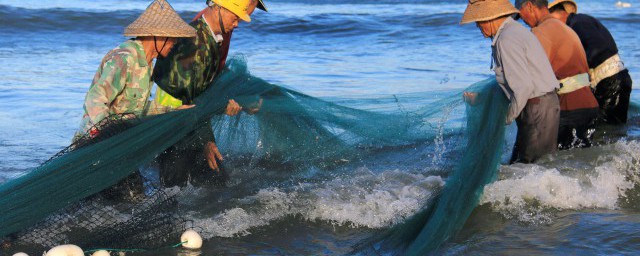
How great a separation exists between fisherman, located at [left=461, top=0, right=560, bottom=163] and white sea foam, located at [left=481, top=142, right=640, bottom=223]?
33cm

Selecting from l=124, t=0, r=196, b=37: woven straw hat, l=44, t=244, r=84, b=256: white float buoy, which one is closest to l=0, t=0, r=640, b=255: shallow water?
l=44, t=244, r=84, b=256: white float buoy

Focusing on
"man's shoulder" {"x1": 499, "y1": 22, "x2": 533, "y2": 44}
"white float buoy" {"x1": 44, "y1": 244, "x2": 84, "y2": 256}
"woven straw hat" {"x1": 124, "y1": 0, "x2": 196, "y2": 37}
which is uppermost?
"woven straw hat" {"x1": 124, "y1": 0, "x2": 196, "y2": 37}

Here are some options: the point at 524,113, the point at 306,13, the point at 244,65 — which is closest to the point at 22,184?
the point at 244,65

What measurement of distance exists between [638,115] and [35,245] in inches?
254

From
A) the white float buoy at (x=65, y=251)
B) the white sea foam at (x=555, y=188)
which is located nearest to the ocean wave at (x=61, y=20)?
the white sea foam at (x=555, y=188)

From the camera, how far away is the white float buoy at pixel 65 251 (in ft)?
13.5

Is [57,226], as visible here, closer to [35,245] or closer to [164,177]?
[35,245]

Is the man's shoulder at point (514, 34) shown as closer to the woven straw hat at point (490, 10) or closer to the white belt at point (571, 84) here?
the woven straw hat at point (490, 10)

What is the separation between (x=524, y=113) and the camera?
18.5 ft

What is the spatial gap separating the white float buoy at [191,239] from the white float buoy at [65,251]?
67 cm

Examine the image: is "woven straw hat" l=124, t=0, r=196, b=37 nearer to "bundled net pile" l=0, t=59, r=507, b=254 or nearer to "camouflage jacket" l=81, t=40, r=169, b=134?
"camouflage jacket" l=81, t=40, r=169, b=134

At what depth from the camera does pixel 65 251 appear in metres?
4.13

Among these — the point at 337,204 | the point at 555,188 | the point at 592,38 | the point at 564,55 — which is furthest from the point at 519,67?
the point at 592,38

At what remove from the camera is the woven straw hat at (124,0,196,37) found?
15.4 feet
